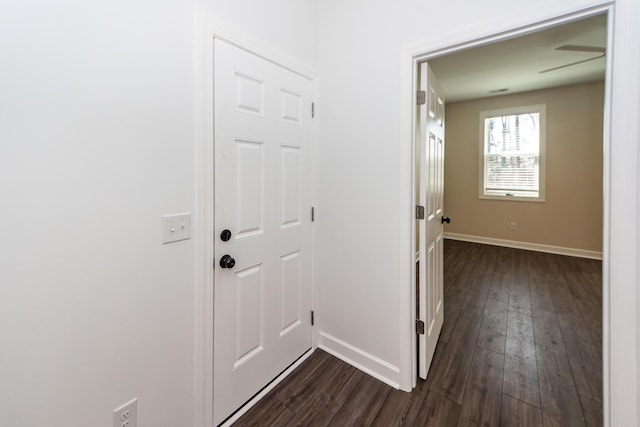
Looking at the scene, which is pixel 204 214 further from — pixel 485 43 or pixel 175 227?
pixel 485 43

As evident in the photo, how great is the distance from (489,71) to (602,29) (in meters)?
1.16

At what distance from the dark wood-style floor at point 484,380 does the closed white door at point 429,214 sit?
220 millimetres

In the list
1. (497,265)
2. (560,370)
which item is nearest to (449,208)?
(497,265)

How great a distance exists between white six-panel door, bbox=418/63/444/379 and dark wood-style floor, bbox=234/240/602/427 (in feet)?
0.72

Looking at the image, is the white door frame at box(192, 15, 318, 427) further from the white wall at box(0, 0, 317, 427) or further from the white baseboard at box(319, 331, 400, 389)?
the white baseboard at box(319, 331, 400, 389)

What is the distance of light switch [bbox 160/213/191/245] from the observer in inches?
47.3

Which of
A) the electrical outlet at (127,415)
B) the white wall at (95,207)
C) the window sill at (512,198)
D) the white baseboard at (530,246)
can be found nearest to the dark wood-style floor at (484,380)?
the electrical outlet at (127,415)

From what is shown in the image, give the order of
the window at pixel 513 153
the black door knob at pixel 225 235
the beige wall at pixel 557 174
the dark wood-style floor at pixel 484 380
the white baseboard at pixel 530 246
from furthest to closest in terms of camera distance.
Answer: the window at pixel 513 153 → the white baseboard at pixel 530 246 → the beige wall at pixel 557 174 → the dark wood-style floor at pixel 484 380 → the black door knob at pixel 225 235

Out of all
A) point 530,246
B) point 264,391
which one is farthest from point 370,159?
point 530,246

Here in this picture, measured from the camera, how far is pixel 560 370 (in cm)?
186

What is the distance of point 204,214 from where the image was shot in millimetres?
1331

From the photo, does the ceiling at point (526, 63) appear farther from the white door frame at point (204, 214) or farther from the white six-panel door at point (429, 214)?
the white door frame at point (204, 214)

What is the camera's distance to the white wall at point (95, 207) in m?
0.86

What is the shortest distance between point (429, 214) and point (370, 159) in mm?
519
